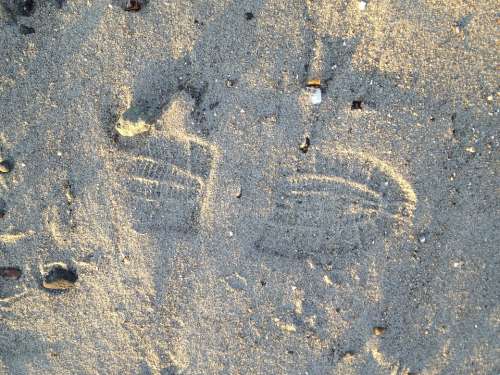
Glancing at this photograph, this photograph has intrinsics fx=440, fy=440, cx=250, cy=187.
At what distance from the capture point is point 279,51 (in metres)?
2.68

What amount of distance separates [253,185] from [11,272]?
1707 mm

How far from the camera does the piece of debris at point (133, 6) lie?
270 cm

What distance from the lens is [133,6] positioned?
270 cm

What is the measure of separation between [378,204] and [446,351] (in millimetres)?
1000

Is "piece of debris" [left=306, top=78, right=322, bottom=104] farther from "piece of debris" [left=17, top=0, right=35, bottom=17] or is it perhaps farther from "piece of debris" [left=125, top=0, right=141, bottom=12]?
"piece of debris" [left=17, top=0, right=35, bottom=17]

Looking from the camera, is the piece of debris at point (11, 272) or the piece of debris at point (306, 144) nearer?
the piece of debris at point (306, 144)

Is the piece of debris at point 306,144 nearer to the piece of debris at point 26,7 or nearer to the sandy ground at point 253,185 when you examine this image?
the sandy ground at point 253,185

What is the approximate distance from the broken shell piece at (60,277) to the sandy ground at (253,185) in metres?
0.04

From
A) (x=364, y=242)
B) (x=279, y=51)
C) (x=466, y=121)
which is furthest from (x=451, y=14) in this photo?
(x=364, y=242)

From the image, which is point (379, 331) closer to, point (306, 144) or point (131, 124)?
point (306, 144)

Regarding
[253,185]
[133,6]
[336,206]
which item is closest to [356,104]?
[336,206]

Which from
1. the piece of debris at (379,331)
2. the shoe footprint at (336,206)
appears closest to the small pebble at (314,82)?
the shoe footprint at (336,206)

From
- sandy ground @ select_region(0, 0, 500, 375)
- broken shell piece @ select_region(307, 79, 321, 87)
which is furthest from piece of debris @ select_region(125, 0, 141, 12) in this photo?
broken shell piece @ select_region(307, 79, 321, 87)

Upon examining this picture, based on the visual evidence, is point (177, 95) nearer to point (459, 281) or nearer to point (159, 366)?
point (159, 366)
